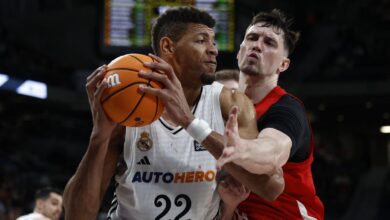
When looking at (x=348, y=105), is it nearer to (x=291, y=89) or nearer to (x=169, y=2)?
(x=291, y=89)

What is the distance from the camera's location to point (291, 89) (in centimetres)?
1555

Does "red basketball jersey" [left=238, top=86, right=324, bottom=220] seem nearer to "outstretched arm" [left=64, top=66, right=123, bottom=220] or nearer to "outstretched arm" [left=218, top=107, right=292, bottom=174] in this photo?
"outstretched arm" [left=218, top=107, right=292, bottom=174]

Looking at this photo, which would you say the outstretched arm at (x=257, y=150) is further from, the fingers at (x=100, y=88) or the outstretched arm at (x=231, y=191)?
the fingers at (x=100, y=88)

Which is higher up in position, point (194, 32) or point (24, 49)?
point (194, 32)

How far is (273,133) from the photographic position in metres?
3.10

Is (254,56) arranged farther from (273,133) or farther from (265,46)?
(273,133)

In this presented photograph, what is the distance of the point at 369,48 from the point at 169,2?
263 inches

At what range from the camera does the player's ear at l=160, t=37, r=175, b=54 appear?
11.2 feet

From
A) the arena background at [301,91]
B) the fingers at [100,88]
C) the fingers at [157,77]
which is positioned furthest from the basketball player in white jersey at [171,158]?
the arena background at [301,91]

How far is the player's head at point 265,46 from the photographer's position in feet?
12.5

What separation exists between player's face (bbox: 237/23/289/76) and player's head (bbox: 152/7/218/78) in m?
0.39

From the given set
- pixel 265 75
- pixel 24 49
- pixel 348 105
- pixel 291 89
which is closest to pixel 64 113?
pixel 24 49

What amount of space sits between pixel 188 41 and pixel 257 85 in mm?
681

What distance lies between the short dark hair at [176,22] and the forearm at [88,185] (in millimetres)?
645
